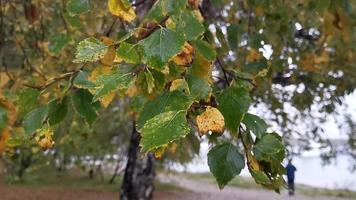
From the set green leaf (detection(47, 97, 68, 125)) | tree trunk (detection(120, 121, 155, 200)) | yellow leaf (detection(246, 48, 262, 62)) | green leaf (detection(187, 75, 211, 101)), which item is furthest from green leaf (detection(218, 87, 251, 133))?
tree trunk (detection(120, 121, 155, 200))

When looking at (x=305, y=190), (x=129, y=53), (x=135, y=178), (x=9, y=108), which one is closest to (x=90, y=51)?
(x=129, y=53)

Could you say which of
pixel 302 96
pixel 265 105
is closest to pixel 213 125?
pixel 302 96

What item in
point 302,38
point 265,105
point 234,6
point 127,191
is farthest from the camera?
point 265,105

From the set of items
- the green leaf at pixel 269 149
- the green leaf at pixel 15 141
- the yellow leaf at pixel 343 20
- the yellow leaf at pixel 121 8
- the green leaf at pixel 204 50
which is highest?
the yellow leaf at pixel 343 20

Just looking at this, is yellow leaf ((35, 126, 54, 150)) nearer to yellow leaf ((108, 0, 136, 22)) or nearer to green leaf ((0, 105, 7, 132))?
green leaf ((0, 105, 7, 132))

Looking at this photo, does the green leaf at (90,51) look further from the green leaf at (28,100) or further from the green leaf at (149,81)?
the green leaf at (28,100)

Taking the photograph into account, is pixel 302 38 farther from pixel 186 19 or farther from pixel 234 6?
pixel 186 19

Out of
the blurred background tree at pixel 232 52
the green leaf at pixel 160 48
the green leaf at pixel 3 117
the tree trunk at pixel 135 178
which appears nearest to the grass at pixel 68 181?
the blurred background tree at pixel 232 52
